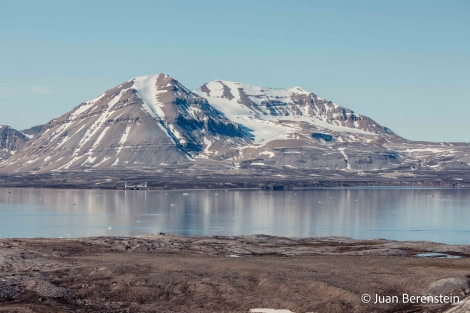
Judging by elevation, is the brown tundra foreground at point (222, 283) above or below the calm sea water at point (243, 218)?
above

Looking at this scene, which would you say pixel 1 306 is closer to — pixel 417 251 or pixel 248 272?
pixel 248 272

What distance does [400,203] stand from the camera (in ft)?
600

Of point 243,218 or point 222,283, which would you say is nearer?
point 222,283

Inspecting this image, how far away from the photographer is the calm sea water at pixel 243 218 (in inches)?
4237

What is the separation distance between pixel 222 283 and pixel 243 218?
91971 mm

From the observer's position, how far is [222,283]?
4262 cm

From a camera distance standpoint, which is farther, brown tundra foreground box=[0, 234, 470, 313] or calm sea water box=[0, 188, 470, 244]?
calm sea water box=[0, 188, 470, 244]

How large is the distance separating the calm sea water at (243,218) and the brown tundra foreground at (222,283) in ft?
162

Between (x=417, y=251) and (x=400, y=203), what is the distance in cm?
11581

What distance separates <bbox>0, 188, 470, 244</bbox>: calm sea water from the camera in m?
108

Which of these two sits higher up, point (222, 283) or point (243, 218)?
point (222, 283)

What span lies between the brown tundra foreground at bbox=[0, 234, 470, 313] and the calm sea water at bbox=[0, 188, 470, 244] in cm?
4936

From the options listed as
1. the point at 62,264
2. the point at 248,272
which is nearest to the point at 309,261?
the point at 248,272

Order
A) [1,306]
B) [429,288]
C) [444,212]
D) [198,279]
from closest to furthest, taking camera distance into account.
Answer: [1,306]
[429,288]
[198,279]
[444,212]
